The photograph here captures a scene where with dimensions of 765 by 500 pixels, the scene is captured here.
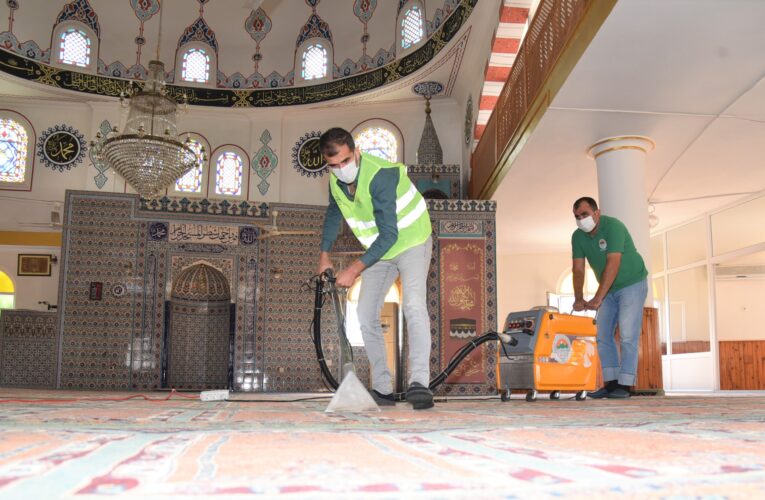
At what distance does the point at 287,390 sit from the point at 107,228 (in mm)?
3716

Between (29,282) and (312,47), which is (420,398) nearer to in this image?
(29,282)

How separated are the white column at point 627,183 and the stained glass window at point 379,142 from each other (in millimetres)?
6564

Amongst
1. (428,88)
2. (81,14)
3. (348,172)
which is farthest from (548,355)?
(81,14)

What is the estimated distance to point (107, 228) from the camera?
1112 cm

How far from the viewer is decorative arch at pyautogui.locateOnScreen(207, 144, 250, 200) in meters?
13.8

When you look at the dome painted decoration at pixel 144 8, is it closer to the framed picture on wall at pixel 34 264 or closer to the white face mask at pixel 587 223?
the framed picture on wall at pixel 34 264

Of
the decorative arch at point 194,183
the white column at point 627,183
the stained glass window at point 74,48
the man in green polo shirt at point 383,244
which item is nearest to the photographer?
the man in green polo shirt at point 383,244

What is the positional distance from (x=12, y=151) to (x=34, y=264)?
7.59ft

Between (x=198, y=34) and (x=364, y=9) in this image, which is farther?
(x=198, y=34)

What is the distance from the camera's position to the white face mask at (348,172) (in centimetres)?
347

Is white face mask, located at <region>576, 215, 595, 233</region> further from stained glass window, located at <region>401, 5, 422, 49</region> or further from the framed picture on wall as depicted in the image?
the framed picture on wall

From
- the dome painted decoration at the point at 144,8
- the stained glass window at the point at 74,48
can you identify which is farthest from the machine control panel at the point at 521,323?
the dome painted decoration at the point at 144,8

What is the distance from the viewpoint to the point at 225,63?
1480cm

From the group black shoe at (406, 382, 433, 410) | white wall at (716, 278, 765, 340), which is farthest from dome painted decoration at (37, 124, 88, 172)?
black shoe at (406, 382, 433, 410)
